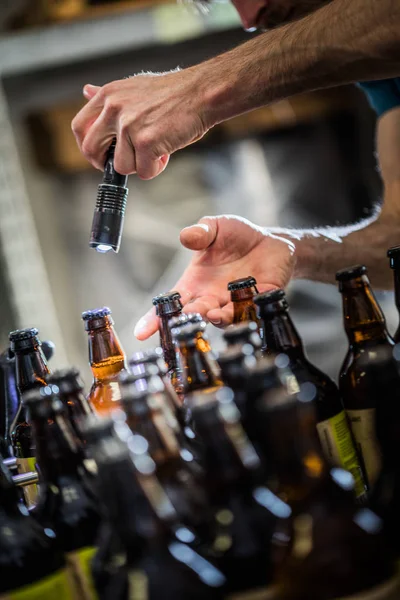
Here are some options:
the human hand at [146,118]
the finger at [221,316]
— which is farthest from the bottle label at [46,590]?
the human hand at [146,118]

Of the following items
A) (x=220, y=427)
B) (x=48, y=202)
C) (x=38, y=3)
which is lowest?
(x=220, y=427)

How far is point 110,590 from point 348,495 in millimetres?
280

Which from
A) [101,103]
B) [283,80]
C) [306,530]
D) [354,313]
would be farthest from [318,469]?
[101,103]

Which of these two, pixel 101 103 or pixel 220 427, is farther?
pixel 101 103

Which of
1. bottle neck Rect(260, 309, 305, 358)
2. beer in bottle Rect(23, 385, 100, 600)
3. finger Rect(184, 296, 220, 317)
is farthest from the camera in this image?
finger Rect(184, 296, 220, 317)

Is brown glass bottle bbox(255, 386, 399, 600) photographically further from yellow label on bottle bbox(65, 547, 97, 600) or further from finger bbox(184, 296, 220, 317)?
finger bbox(184, 296, 220, 317)

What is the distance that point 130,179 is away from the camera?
173 inches

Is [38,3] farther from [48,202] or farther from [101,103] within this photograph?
[101,103]

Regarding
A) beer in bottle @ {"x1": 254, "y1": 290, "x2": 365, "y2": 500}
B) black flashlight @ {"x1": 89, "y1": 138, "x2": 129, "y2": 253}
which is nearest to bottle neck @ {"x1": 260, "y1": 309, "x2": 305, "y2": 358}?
beer in bottle @ {"x1": 254, "y1": 290, "x2": 365, "y2": 500}

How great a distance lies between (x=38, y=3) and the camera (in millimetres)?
4234

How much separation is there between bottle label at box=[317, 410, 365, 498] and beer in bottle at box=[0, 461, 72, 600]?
0.41 meters

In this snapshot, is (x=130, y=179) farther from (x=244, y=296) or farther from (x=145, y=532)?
(x=145, y=532)

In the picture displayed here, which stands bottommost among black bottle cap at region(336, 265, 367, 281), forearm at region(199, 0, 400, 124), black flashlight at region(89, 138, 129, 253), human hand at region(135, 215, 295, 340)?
black bottle cap at region(336, 265, 367, 281)

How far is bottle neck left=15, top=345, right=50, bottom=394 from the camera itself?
1.39m
